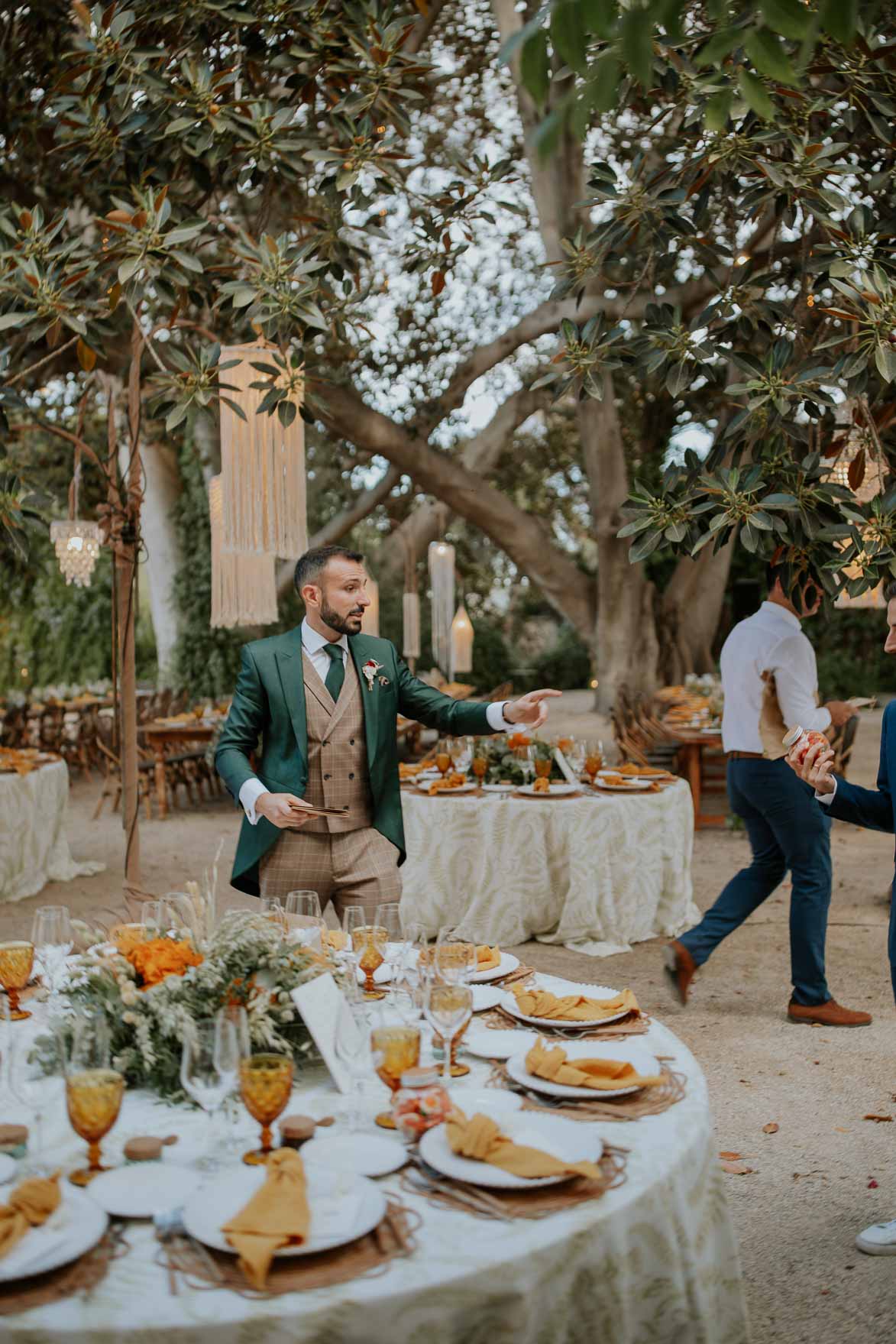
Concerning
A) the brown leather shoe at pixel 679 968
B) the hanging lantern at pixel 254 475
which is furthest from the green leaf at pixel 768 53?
the brown leather shoe at pixel 679 968

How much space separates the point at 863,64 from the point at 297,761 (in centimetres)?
284

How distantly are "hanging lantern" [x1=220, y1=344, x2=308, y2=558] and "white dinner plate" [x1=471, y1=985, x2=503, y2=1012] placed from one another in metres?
2.14

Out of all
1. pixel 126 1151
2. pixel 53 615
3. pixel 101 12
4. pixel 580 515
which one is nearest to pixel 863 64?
pixel 101 12

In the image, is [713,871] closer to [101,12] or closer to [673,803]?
[673,803]

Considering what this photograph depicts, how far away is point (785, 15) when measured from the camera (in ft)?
4.31

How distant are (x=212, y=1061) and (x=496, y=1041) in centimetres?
67

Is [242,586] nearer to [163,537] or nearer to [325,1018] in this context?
[325,1018]

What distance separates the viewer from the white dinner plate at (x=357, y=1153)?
1.66m

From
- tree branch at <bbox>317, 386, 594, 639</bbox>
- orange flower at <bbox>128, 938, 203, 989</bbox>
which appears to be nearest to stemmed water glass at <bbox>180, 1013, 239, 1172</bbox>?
orange flower at <bbox>128, 938, 203, 989</bbox>

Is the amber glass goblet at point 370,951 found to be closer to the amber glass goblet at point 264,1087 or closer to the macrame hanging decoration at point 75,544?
the amber glass goblet at point 264,1087

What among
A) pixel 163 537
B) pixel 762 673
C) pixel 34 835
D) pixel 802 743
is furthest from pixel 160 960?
pixel 163 537

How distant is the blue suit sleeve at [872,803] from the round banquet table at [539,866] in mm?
3150

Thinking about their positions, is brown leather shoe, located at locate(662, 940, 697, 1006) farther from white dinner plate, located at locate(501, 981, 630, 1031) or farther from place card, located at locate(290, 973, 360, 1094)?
place card, located at locate(290, 973, 360, 1094)

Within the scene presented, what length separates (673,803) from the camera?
6.46m
